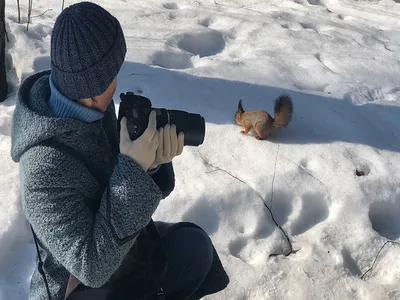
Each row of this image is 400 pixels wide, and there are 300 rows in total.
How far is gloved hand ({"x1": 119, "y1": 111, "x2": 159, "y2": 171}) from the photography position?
1359mm

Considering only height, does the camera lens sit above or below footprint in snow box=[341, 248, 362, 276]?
above

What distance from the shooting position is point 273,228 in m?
2.40

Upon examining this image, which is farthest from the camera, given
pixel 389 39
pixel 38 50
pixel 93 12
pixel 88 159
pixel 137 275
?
pixel 389 39

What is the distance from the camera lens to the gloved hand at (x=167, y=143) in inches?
55.9

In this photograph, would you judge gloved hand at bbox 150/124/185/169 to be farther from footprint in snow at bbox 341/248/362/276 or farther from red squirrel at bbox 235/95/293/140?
red squirrel at bbox 235/95/293/140

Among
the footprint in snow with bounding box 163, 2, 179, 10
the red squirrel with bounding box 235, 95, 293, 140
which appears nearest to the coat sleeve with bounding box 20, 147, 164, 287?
the red squirrel with bounding box 235, 95, 293, 140

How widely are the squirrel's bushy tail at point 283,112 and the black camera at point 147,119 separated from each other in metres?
1.26

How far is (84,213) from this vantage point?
1.37 meters

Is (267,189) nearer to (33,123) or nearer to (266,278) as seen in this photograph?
(266,278)

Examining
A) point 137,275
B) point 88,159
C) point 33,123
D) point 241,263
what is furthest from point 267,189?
point 33,123

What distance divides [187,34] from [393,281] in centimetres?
226

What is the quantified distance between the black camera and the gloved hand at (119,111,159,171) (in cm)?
2

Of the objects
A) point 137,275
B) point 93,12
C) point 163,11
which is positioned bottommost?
Result: point 163,11

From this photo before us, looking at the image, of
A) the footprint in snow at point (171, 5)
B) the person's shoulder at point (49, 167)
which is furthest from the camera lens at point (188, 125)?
the footprint in snow at point (171, 5)
